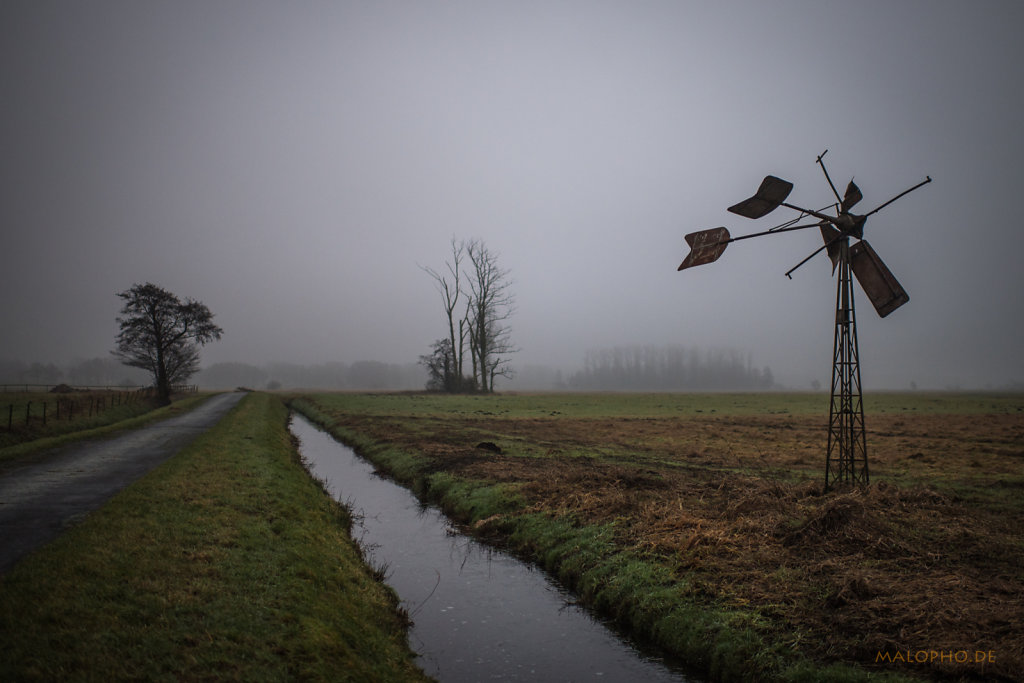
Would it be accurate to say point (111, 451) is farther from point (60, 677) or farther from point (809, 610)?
point (809, 610)

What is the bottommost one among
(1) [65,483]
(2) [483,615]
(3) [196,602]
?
(2) [483,615]

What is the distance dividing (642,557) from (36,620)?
9.06 metres

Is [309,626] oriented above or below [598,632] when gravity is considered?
above

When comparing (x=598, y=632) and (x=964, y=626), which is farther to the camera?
(x=598, y=632)

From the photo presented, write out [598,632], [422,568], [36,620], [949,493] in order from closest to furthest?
[36,620], [598,632], [422,568], [949,493]

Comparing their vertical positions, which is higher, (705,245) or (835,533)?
(705,245)

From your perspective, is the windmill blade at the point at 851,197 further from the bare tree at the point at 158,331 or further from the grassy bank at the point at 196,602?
the bare tree at the point at 158,331

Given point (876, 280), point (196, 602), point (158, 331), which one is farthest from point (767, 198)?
point (158, 331)

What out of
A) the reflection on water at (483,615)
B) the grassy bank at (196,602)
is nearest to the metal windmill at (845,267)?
the reflection on water at (483,615)

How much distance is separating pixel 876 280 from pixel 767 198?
3.11 metres

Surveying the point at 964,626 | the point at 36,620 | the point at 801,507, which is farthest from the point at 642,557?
the point at 36,620

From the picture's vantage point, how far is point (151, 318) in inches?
2507

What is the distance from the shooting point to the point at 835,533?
410 inches

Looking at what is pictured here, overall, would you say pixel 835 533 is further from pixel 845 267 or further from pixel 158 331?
A: pixel 158 331
